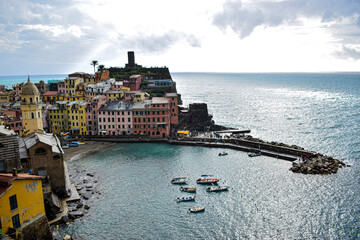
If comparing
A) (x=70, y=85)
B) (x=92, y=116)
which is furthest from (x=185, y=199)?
(x=70, y=85)

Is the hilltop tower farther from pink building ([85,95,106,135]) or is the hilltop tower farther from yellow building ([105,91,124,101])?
pink building ([85,95,106,135])

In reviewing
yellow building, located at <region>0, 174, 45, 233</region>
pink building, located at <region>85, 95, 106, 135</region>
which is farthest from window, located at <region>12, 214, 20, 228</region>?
pink building, located at <region>85, 95, 106, 135</region>

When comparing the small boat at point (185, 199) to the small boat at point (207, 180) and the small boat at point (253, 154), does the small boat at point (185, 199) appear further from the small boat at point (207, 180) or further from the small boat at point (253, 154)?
the small boat at point (253, 154)

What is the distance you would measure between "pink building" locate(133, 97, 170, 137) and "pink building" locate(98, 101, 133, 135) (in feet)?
6.36

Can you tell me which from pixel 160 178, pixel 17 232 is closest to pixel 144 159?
pixel 160 178

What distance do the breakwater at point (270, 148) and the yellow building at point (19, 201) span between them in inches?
1999

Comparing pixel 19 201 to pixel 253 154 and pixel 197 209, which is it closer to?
pixel 197 209

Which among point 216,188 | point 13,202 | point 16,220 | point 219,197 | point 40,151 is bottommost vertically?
point 219,197

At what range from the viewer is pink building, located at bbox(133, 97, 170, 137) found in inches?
3415

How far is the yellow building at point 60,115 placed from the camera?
295ft

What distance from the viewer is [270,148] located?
73.9m

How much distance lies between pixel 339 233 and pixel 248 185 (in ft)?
57.5

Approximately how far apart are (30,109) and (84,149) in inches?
983

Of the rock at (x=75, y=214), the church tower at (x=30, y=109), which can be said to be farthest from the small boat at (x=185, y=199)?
the church tower at (x=30, y=109)
